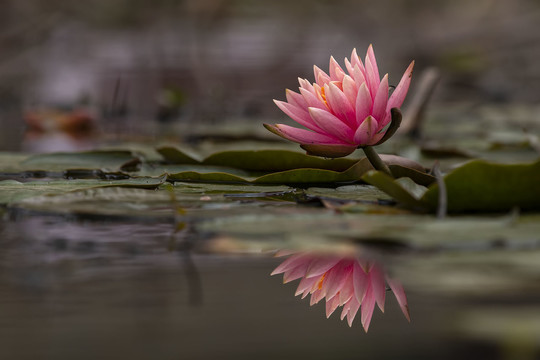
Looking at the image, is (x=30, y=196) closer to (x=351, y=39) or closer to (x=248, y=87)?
(x=248, y=87)

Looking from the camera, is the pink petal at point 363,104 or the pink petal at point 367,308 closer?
the pink petal at point 367,308

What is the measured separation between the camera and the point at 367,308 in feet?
1.45

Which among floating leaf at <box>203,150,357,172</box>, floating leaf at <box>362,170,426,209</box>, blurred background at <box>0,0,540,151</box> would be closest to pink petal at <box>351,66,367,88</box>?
floating leaf at <box>362,170,426,209</box>

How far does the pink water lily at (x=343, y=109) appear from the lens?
0.76 meters

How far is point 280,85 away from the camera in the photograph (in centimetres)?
520

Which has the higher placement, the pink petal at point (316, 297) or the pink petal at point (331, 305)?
the pink petal at point (316, 297)

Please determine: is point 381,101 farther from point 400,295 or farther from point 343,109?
point 400,295

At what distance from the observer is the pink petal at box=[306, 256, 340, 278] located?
1.70 ft

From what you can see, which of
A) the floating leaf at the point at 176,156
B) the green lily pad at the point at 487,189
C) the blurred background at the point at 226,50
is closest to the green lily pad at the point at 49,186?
the floating leaf at the point at 176,156

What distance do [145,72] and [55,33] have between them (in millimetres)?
1418

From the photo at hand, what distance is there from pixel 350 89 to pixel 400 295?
14.0 inches

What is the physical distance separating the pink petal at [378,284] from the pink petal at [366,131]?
26cm

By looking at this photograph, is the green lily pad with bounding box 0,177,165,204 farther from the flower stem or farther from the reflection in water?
the reflection in water

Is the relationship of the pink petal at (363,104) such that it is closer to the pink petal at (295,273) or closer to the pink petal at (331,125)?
the pink petal at (331,125)
